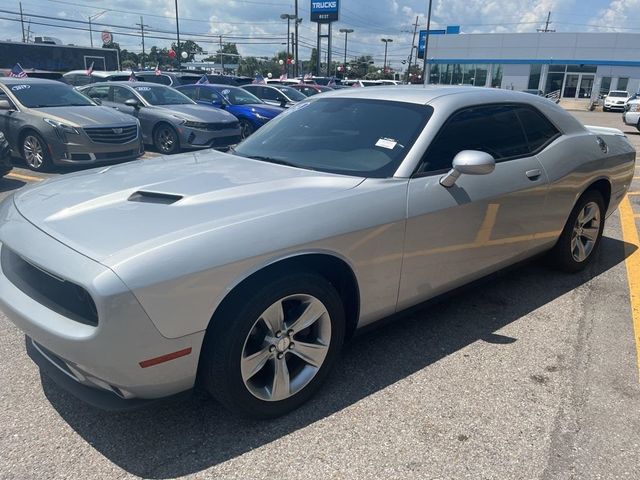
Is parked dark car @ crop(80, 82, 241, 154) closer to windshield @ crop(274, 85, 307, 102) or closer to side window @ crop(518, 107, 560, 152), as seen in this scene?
windshield @ crop(274, 85, 307, 102)

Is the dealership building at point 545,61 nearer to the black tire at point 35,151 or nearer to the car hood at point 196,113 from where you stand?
the car hood at point 196,113

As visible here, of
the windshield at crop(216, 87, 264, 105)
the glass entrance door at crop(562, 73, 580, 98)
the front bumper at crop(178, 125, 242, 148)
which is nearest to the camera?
the front bumper at crop(178, 125, 242, 148)

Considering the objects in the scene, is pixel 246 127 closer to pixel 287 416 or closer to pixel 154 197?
pixel 154 197

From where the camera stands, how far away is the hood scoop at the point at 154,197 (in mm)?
2578

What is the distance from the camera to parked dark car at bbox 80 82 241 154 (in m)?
10.6

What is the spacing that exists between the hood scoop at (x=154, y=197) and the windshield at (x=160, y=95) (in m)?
9.47

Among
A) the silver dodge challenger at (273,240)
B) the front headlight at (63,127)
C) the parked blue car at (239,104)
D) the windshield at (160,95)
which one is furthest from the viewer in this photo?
the parked blue car at (239,104)

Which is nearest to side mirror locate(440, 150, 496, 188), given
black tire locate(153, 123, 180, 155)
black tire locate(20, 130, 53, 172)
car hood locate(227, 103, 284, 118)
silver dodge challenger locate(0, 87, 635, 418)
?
silver dodge challenger locate(0, 87, 635, 418)

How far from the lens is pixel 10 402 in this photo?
2713 mm

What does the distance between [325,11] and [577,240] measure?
200ft

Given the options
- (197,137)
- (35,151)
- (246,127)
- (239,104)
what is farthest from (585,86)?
(35,151)

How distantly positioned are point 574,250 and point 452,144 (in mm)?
1996

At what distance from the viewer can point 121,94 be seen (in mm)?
11867

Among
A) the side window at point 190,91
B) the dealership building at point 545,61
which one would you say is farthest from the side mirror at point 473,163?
the dealership building at point 545,61
